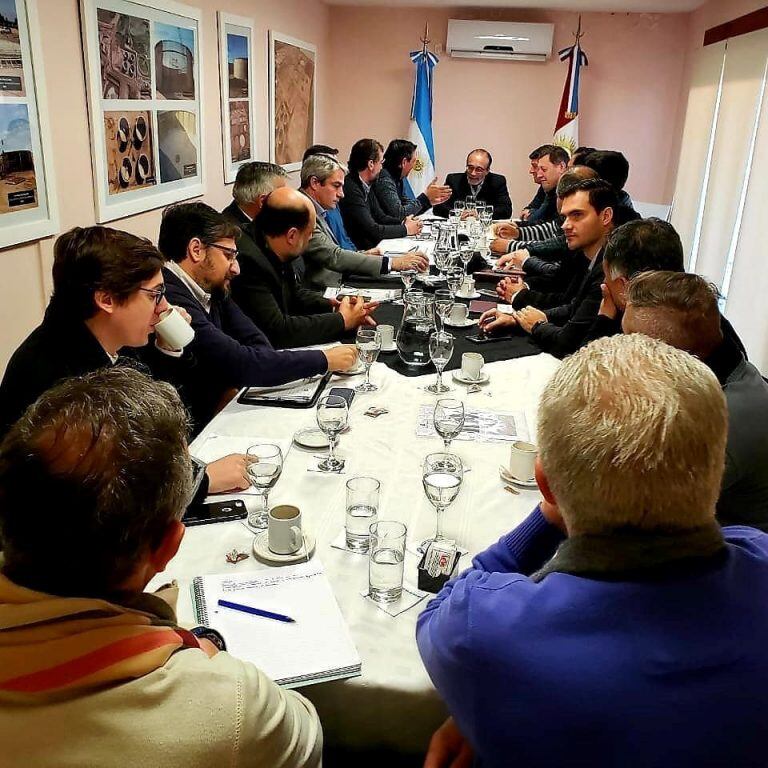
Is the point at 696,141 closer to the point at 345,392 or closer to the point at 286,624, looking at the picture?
the point at 345,392

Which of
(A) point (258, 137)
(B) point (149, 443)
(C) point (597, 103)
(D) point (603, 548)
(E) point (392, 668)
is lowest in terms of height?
(E) point (392, 668)

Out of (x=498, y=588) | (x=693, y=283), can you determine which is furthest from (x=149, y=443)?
(x=693, y=283)

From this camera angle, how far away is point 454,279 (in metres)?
3.41

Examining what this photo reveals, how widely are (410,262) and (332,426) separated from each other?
2109mm

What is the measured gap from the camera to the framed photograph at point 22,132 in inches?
98.5

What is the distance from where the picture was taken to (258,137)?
5465 millimetres

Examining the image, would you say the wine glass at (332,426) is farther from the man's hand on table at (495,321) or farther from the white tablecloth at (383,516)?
the man's hand on table at (495,321)

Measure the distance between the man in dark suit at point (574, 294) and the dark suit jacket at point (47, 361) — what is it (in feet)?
5.17

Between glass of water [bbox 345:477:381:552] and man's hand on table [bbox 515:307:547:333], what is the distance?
1519mm

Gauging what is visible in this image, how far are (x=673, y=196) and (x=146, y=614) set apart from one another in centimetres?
736

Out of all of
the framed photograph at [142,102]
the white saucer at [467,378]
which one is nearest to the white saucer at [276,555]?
the white saucer at [467,378]

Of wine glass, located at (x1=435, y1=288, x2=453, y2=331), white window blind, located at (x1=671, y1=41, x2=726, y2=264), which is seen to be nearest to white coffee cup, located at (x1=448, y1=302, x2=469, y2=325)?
wine glass, located at (x1=435, y1=288, x2=453, y2=331)

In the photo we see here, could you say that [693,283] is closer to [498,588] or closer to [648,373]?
[648,373]

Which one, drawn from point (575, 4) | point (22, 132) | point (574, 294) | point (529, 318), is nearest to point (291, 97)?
point (575, 4)
